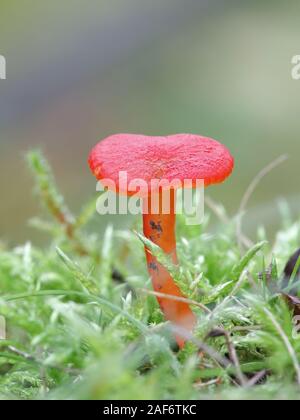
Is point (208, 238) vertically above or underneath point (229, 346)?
above

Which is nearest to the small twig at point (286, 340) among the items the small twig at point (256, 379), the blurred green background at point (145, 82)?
the small twig at point (256, 379)

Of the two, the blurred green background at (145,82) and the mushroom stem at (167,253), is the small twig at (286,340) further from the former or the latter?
the blurred green background at (145,82)

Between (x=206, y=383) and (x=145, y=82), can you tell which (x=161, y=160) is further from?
(x=145, y=82)

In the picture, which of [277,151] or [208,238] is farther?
[277,151]

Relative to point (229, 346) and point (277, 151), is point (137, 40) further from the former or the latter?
point (229, 346)

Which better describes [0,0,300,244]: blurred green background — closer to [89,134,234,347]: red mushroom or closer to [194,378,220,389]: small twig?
[89,134,234,347]: red mushroom
